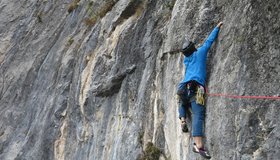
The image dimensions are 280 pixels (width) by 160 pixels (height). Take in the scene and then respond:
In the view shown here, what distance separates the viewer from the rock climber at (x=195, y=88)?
31.2 feet

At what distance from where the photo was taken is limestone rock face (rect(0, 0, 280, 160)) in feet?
27.8

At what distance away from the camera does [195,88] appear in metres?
9.92

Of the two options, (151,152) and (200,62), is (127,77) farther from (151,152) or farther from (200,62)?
(200,62)

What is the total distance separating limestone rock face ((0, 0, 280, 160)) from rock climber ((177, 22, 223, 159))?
156 millimetres

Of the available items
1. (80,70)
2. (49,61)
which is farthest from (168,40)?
(49,61)

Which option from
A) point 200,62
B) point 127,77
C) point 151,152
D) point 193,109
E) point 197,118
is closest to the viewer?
point 197,118

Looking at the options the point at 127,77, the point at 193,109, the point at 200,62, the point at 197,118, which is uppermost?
the point at 127,77

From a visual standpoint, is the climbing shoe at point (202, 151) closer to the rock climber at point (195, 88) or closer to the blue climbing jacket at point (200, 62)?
the rock climber at point (195, 88)

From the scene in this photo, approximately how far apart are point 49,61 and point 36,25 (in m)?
4.74

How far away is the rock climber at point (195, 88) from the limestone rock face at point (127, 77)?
0.16 metres

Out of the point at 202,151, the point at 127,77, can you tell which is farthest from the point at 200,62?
the point at 127,77

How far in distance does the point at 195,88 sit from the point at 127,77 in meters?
5.82

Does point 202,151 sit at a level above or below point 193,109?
below

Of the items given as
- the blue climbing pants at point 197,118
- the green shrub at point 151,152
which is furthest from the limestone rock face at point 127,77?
the blue climbing pants at point 197,118
